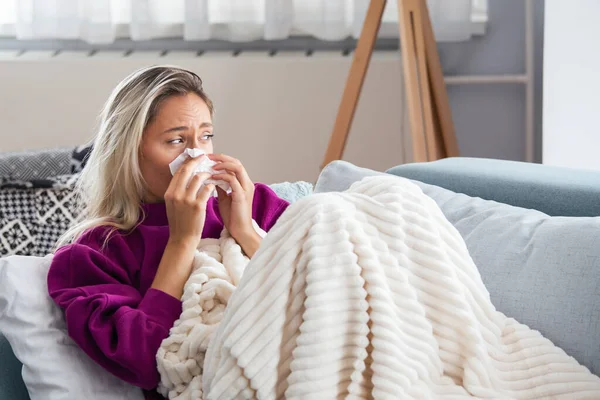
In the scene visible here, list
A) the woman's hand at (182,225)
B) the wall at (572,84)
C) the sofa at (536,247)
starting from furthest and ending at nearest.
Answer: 1. the wall at (572,84)
2. the woman's hand at (182,225)
3. the sofa at (536,247)

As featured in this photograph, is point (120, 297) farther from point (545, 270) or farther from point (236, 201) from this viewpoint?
point (545, 270)

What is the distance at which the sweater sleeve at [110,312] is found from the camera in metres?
1.21

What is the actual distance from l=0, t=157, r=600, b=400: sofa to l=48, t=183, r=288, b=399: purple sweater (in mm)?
147

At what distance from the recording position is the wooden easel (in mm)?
2693

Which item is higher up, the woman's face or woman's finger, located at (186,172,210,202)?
the woman's face

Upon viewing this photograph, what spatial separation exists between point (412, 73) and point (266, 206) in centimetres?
124

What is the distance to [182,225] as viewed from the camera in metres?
1.36

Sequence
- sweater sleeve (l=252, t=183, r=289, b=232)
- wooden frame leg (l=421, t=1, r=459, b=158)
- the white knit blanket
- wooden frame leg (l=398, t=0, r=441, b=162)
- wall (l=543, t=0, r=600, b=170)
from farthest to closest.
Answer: wooden frame leg (l=421, t=1, r=459, b=158) < wooden frame leg (l=398, t=0, r=441, b=162) < wall (l=543, t=0, r=600, b=170) < sweater sleeve (l=252, t=183, r=289, b=232) < the white knit blanket

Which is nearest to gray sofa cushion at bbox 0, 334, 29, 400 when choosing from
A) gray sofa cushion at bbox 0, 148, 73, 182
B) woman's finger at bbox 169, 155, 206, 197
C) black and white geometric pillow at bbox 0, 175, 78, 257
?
woman's finger at bbox 169, 155, 206, 197

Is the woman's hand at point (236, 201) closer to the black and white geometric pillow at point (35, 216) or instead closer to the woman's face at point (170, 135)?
the woman's face at point (170, 135)

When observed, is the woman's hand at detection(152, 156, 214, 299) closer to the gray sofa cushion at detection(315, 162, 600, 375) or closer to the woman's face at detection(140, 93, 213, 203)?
the woman's face at detection(140, 93, 213, 203)

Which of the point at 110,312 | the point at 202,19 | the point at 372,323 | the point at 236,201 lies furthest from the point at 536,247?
the point at 202,19

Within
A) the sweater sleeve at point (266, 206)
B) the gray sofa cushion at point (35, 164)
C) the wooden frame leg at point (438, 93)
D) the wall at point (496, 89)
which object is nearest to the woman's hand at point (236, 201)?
the sweater sleeve at point (266, 206)

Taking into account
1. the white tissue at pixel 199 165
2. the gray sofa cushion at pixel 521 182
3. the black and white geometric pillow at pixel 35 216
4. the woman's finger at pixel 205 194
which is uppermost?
the white tissue at pixel 199 165
